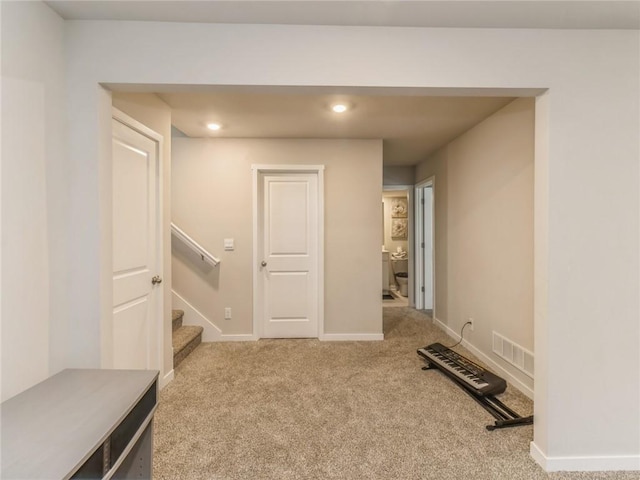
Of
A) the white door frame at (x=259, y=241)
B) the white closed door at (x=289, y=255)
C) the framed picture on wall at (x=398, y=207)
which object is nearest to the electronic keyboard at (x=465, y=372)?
the white door frame at (x=259, y=241)

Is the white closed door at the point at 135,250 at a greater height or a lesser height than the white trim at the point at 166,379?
greater

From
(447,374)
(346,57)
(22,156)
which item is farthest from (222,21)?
(447,374)

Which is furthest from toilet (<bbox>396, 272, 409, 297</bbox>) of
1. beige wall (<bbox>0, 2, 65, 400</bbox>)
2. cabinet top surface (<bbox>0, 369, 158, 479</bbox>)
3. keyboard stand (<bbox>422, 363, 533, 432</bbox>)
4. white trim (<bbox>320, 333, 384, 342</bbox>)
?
beige wall (<bbox>0, 2, 65, 400</bbox>)

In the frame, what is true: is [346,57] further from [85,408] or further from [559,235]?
[85,408]

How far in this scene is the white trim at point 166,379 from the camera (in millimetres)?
2453

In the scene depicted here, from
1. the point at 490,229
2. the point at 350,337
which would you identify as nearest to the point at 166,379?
the point at 350,337

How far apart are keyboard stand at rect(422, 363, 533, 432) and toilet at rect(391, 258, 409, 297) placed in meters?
3.89

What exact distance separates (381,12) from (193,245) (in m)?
2.81

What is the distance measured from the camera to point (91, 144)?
1554 mm

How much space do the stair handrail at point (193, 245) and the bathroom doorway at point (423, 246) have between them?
123 inches

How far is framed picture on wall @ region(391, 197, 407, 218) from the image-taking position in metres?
6.93

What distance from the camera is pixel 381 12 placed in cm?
150

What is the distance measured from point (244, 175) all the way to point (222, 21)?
2058mm

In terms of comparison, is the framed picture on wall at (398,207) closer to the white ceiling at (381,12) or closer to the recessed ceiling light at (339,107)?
the recessed ceiling light at (339,107)
